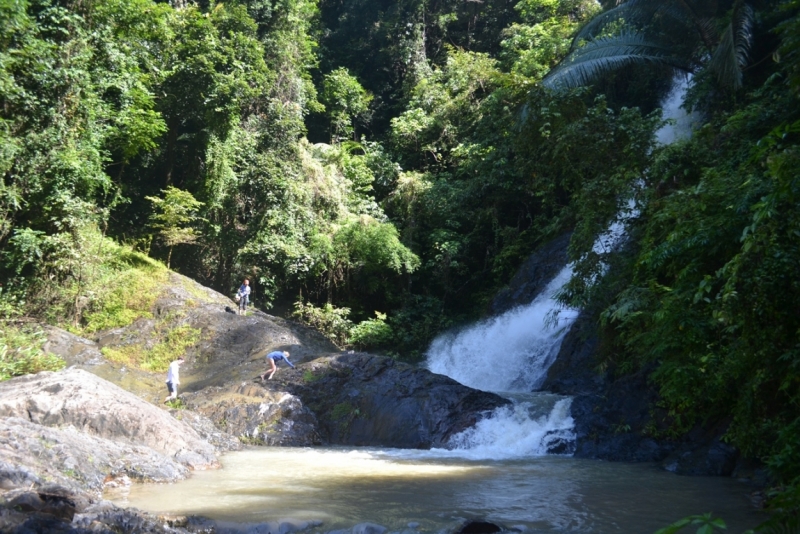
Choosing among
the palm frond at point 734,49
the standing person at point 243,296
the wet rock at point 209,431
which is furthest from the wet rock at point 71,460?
the palm frond at point 734,49

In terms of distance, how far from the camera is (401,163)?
2947 centimetres

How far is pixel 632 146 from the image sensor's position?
1459 cm

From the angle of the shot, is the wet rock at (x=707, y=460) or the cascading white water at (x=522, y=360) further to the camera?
the cascading white water at (x=522, y=360)

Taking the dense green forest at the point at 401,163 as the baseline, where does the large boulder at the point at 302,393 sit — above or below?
below

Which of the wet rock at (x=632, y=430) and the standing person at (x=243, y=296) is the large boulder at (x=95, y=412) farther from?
the standing person at (x=243, y=296)

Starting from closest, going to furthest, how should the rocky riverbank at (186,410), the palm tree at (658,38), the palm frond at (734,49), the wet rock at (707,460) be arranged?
the rocky riverbank at (186,410), the wet rock at (707,460), the palm frond at (734,49), the palm tree at (658,38)

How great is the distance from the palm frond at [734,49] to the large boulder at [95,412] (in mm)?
14161

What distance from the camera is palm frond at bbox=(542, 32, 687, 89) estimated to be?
59.0ft

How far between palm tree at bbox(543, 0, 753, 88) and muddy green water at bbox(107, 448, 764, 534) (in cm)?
1058

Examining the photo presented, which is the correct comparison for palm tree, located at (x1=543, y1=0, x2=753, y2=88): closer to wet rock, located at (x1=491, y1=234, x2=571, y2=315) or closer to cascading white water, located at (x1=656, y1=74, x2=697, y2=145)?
cascading white water, located at (x1=656, y1=74, x2=697, y2=145)

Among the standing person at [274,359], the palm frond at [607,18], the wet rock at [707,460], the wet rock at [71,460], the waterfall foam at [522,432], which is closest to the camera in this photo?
the wet rock at [71,460]

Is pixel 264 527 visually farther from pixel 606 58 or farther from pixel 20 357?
pixel 606 58

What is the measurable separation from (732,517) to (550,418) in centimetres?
547

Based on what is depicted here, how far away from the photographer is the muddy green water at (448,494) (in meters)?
7.63
